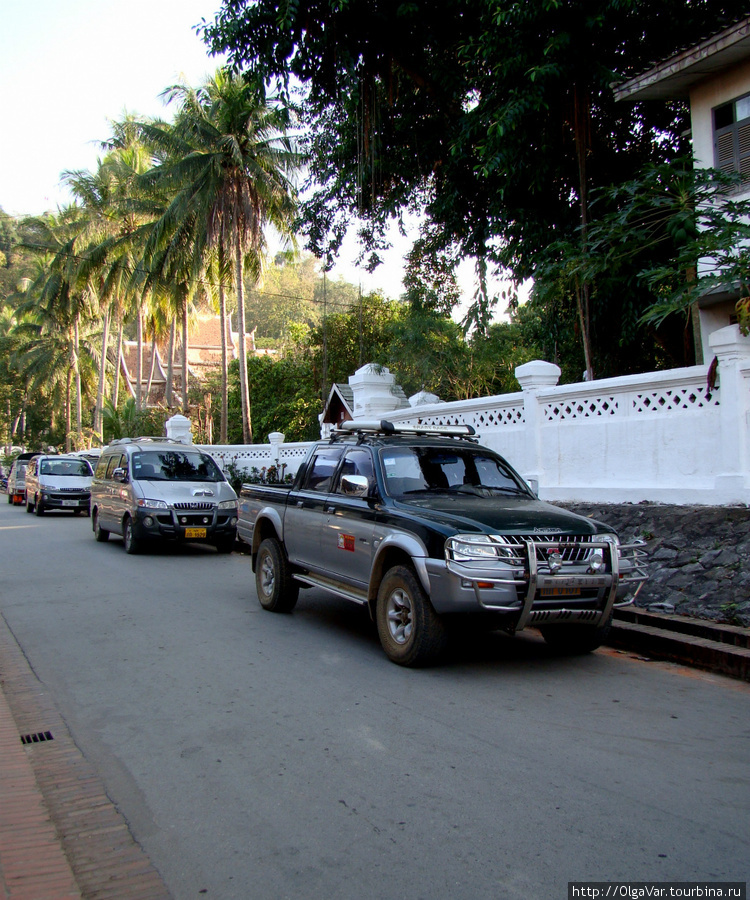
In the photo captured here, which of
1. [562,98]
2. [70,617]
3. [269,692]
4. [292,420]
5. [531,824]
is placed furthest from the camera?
[292,420]

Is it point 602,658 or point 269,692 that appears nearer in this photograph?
point 269,692

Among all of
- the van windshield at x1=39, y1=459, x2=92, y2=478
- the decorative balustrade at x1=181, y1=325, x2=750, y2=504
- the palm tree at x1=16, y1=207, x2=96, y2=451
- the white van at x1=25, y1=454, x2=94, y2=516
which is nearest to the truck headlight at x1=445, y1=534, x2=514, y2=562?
the decorative balustrade at x1=181, y1=325, x2=750, y2=504

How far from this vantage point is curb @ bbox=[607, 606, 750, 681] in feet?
20.7

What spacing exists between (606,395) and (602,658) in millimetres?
4948

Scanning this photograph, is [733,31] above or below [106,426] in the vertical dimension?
above

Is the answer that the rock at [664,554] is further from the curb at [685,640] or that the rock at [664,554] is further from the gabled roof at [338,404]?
the gabled roof at [338,404]

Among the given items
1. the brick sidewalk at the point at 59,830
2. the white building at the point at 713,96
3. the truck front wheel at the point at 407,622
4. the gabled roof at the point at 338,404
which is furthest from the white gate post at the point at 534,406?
the gabled roof at the point at 338,404

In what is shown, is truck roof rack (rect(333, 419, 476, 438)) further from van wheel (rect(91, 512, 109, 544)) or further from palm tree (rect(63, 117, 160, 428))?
palm tree (rect(63, 117, 160, 428))

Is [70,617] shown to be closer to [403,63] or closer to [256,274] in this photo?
[403,63]

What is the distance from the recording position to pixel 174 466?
15.0 metres

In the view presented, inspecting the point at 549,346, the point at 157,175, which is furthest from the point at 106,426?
the point at 549,346

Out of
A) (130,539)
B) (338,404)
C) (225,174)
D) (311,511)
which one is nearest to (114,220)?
(225,174)

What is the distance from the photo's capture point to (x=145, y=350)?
62.6 m

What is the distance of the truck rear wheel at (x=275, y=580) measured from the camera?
8461 mm
